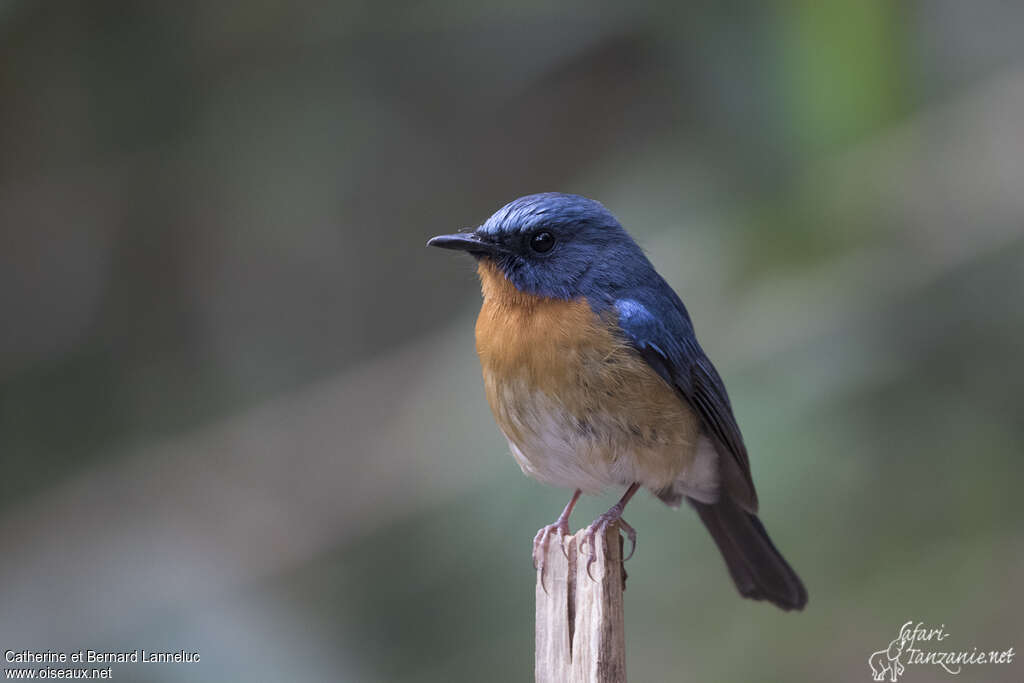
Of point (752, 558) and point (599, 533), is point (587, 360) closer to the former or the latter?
point (599, 533)

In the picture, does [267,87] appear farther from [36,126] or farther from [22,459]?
[22,459]

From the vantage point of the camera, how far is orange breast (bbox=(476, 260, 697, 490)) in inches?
126

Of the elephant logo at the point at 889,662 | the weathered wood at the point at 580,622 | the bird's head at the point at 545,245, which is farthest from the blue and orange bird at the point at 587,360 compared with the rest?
the elephant logo at the point at 889,662

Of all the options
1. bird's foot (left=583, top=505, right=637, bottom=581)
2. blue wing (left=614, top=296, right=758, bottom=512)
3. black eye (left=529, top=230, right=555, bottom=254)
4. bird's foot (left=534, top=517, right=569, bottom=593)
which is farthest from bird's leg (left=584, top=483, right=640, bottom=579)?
black eye (left=529, top=230, right=555, bottom=254)

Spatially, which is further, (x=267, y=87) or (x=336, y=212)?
(x=336, y=212)

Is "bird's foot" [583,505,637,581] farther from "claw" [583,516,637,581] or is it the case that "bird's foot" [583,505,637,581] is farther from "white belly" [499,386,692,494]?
"white belly" [499,386,692,494]

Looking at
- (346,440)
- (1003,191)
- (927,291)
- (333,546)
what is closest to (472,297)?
Result: (346,440)

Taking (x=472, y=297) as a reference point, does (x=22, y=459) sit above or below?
below

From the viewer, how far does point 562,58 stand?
5215 mm

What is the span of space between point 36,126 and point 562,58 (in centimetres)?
Result: 250

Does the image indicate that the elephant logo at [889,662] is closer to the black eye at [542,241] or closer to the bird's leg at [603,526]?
the bird's leg at [603,526]

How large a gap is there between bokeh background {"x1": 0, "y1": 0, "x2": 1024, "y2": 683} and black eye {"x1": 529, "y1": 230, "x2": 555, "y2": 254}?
3.14 feet

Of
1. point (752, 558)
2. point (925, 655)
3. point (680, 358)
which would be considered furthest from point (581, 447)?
point (925, 655)

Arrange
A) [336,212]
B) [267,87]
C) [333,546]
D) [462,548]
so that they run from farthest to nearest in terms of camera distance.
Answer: [336,212], [267,87], [333,546], [462,548]
